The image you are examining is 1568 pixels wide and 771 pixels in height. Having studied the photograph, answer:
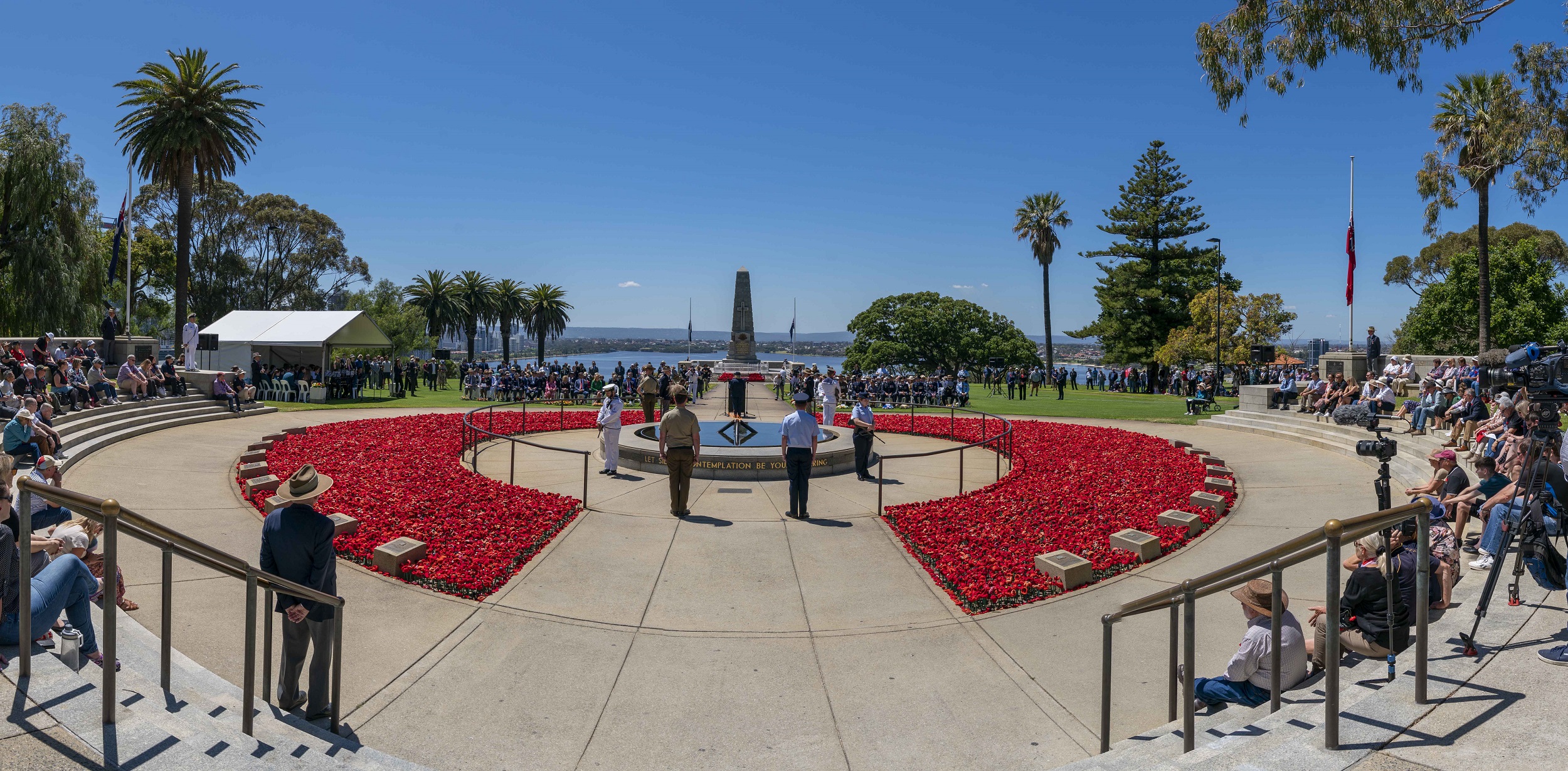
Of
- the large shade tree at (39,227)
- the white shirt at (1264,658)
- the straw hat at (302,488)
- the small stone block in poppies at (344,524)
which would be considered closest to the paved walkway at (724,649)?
the white shirt at (1264,658)

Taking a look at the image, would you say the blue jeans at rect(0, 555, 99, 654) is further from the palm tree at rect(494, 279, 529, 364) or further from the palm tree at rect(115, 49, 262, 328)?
the palm tree at rect(494, 279, 529, 364)

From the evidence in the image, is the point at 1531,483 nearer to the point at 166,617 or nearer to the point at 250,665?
the point at 250,665

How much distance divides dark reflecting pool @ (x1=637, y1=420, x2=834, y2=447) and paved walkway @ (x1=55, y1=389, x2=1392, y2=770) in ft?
16.2

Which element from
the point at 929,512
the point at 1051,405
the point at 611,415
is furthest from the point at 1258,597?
the point at 1051,405

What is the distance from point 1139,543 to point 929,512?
113 inches

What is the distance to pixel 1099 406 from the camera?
31.6 metres

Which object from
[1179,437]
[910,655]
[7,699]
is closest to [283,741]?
[7,699]

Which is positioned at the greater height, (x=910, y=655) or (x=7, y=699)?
(x=7, y=699)

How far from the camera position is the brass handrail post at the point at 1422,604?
375cm

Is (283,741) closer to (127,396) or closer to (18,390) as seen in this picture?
(18,390)

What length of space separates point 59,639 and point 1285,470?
1625 cm

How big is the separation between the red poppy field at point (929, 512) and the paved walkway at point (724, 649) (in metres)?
0.33

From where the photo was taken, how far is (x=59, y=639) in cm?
449

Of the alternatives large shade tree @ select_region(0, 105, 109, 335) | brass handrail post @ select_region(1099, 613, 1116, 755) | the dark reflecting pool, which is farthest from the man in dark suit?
large shade tree @ select_region(0, 105, 109, 335)
